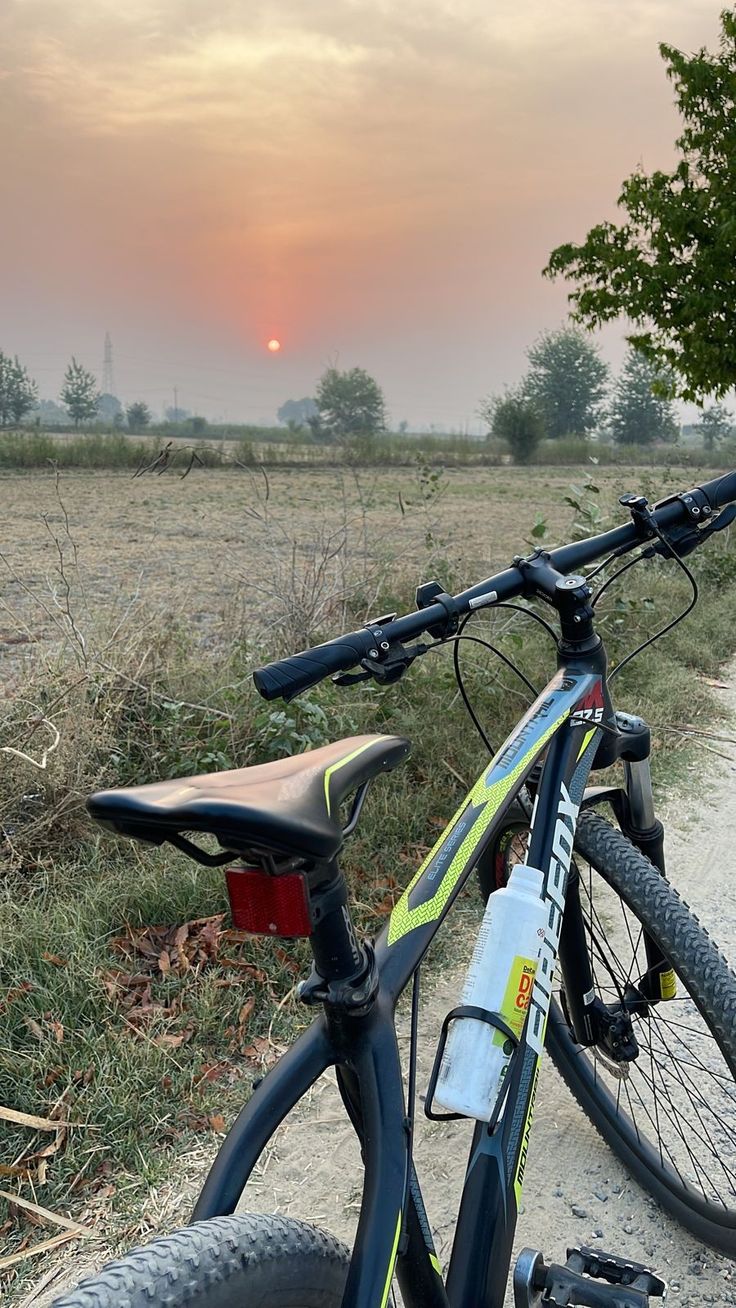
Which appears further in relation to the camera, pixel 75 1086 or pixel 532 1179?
pixel 75 1086

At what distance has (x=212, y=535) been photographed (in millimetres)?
11633

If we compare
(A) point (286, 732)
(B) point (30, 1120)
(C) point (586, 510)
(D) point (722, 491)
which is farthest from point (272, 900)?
(C) point (586, 510)

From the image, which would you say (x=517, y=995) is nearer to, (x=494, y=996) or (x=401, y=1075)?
(x=494, y=996)

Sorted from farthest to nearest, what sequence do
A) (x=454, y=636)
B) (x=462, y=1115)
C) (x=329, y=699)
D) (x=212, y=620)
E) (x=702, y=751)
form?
(x=212, y=620), (x=702, y=751), (x=329, y=699), (x=454, y=636), (x=462, y=1115)

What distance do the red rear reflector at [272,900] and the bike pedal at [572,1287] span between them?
2.84 ft

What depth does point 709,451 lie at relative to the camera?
17500 millimetres

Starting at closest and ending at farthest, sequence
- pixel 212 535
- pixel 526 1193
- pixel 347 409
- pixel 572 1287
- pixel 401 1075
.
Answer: pixel 401 1075 → pixel 572 1287 → pixel 526 1193 → pixel 347 409 → pixel 212 535

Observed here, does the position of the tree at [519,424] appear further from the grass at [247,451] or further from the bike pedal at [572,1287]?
the bike pedal at [572,1287]

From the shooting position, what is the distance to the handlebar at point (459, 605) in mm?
1329

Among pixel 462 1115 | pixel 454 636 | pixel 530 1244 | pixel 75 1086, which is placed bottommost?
pixel 530 1244

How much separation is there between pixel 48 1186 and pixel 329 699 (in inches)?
95.0

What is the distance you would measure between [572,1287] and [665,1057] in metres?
1.02

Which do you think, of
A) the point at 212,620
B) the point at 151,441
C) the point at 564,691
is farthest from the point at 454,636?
the point at 151,441

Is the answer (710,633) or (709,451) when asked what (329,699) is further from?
(709,451)
